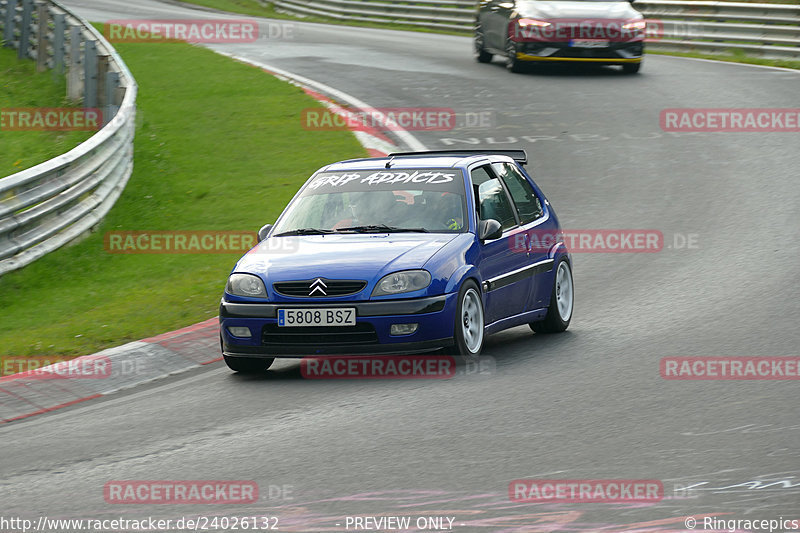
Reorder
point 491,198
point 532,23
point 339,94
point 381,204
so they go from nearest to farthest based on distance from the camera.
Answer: point 381,204, point 491,198, point 339,94, point 532,23

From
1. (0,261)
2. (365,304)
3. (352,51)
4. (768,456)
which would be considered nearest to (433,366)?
(365,304)

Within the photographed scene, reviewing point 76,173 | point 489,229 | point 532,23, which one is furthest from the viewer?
point 532,23

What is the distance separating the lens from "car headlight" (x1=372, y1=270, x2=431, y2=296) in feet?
28.9

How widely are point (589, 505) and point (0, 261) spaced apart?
8086mm

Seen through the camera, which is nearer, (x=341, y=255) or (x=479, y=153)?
(x=341, y=255)

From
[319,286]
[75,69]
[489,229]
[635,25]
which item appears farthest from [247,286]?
[635,25]

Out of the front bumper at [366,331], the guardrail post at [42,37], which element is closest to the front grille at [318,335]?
the front bumper at [366,331]

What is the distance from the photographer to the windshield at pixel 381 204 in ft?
31.9

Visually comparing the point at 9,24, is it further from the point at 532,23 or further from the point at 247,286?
the point at 247,286

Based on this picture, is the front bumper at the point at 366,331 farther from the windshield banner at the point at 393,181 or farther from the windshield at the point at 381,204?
the windshield banner at the point at 393,181

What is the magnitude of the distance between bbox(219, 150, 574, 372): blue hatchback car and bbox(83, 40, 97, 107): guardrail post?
10.7 m

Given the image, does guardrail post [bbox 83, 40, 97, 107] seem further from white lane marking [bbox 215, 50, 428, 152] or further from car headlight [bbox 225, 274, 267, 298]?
car headlight [bbox 225, 274, 267, 298]

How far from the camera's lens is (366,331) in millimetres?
8773

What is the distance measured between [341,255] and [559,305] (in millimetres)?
2379
